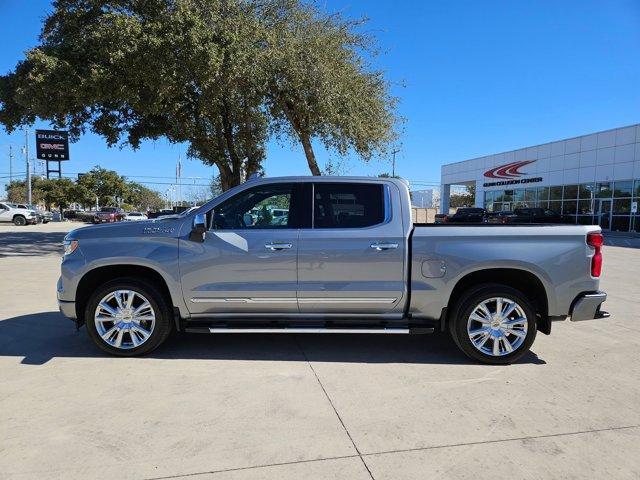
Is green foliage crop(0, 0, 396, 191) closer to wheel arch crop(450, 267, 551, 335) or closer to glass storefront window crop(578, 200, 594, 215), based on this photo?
wheel arch crop(450, 267, 551, 335)

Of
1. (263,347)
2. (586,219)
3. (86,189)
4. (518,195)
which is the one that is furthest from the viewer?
(86,189)

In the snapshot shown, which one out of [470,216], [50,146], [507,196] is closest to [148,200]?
[50,146]

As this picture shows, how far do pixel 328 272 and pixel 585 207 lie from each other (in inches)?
1331

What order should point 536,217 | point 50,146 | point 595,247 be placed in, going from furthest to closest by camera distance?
1. point 50,146
2. point 536,217
3. point 595,247

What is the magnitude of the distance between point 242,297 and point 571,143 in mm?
35840

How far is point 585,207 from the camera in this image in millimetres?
33156

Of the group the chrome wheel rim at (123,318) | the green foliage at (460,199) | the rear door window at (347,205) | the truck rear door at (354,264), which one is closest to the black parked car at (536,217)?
the rear door window at (347,205)

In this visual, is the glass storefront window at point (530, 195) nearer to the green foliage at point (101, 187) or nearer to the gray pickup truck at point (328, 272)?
the gray pickup truck at point (328, 272)

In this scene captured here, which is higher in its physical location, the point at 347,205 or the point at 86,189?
the point at 86,189

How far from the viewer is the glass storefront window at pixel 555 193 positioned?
1404 inches

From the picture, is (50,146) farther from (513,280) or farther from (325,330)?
(513,280)

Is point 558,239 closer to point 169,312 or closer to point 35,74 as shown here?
point 169,312

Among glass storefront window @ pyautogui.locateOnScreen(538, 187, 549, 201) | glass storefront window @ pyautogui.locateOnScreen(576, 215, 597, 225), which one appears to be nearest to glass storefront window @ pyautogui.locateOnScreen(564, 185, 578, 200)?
glass storefront window @ pyautogui.locateOnScreen(576, 215, 597, 225)

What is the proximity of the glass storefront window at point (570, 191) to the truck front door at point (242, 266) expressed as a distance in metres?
34.5
